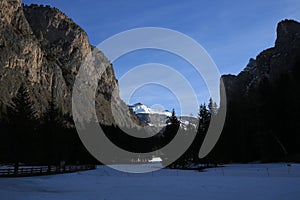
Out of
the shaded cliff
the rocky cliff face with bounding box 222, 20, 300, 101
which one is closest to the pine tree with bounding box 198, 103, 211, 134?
the shaded cliff

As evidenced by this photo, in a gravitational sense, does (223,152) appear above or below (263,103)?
below

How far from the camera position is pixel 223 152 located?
201ft

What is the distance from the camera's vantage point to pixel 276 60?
132625mm

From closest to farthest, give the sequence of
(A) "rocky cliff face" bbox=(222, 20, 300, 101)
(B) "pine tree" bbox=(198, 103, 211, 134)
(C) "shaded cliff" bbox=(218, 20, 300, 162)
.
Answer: (C) "shaded cliff" bbox=(218, 20, 300, 162)
(B) "pine tree" bbox=(198, 103, 211, 134)
(A) "rocky cliff face" bbox=(222, 20, 300, 101)

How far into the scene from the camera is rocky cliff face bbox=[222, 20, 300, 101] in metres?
123

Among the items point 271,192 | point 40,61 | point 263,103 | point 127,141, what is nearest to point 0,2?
point 40,61

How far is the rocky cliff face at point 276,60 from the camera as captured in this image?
122688 millimetres

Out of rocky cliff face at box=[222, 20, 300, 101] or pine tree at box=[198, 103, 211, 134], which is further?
rocky cliff face at box=[222, 20, 300, 101]

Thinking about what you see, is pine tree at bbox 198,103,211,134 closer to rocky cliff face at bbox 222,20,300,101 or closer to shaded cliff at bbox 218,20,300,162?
shaded cliff at bbox 218,20,300,162

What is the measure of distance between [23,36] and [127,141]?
411ft

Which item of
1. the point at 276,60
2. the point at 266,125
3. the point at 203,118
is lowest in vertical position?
the point at 266,125

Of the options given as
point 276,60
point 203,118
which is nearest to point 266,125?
point 203,118

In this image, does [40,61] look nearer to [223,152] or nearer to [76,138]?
[76,138]

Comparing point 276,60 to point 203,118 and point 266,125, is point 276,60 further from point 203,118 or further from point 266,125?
point 266,125
